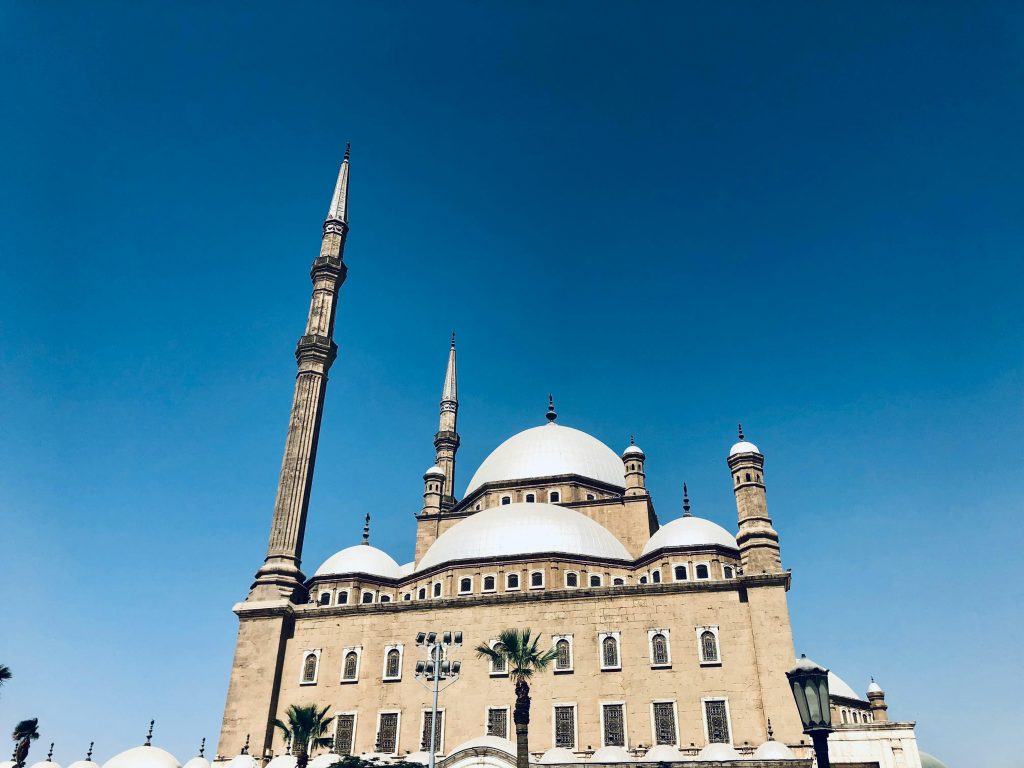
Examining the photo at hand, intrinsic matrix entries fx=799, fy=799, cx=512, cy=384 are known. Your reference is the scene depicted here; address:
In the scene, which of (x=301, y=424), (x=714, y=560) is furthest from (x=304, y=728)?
(x=714, y=560)

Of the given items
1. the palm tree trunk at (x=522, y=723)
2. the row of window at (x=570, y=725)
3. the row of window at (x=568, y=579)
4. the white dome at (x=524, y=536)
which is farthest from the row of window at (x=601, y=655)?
the white dome at (x=524, y=536)

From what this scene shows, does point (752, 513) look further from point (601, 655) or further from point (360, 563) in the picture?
point (360, 563)

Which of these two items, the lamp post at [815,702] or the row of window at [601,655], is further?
the row of window at [601,655]

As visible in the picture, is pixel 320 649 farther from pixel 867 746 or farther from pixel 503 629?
pixel 867 746

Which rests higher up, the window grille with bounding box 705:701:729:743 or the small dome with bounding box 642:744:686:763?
the window grille with bounding box 705:701:729:743

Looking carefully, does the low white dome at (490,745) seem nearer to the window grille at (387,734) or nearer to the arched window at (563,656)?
the arched window at (563,656)

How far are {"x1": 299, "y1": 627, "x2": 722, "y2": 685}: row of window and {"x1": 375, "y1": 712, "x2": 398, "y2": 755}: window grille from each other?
1.31 meters

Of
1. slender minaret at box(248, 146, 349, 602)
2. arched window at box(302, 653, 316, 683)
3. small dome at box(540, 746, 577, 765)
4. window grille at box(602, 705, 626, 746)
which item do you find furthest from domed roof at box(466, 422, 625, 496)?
small dome at box(540, 746, 577, 765)

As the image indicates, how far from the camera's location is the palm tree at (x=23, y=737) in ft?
115

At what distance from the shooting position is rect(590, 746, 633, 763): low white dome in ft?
83.2

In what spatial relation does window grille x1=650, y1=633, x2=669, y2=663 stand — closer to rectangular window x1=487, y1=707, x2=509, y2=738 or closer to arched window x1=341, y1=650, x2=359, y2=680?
rectangular window x1=487, y1=707, x2=509, y2=738

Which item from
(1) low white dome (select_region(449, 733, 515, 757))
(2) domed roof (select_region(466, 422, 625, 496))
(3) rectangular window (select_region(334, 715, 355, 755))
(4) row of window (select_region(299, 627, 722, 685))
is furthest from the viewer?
(2) domed roof (select_region(466, 422, 625, 496))

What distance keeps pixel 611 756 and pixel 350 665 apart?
1096 cm

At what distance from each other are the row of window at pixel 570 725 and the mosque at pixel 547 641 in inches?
2.0
